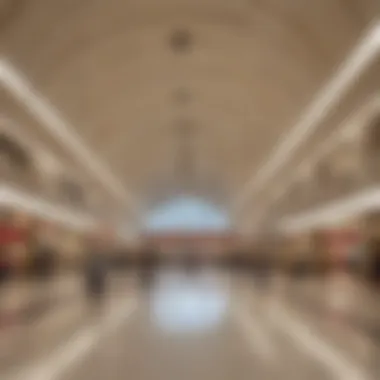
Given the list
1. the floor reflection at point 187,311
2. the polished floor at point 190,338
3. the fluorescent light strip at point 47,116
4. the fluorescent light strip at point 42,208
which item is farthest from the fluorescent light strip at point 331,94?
the fluorescent light strip at point 42,208

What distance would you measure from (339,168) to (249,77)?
4.08m

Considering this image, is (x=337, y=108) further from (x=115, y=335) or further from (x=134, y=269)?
(x=134, y=269)

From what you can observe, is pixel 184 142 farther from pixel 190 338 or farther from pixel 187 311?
pixel 190 338

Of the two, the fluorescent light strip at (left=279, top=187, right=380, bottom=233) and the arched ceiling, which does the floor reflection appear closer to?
the fluorescent light strip at (left=279, top=187, right=380, bottom=233)

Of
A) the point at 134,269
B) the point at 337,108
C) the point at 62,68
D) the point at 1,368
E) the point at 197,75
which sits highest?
the point at 197,75

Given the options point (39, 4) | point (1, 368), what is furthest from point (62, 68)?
point (1, 368)

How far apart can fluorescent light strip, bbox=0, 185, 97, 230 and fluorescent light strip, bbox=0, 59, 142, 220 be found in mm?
1885

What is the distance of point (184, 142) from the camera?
37594 millimetres

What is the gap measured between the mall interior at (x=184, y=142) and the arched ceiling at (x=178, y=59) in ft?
0.23

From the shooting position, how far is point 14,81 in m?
15.8

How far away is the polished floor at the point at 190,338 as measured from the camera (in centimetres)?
731

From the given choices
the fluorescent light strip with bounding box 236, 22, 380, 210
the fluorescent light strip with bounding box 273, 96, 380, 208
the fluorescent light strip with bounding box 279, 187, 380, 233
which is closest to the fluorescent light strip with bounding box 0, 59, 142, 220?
the fluorescent light strip with bounding box 236, 22, 380, 210

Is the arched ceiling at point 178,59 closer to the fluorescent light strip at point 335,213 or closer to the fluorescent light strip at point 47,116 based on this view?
the fluorescent light strip at point 47,116

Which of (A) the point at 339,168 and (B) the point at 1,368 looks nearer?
(B) the point at 1,368
